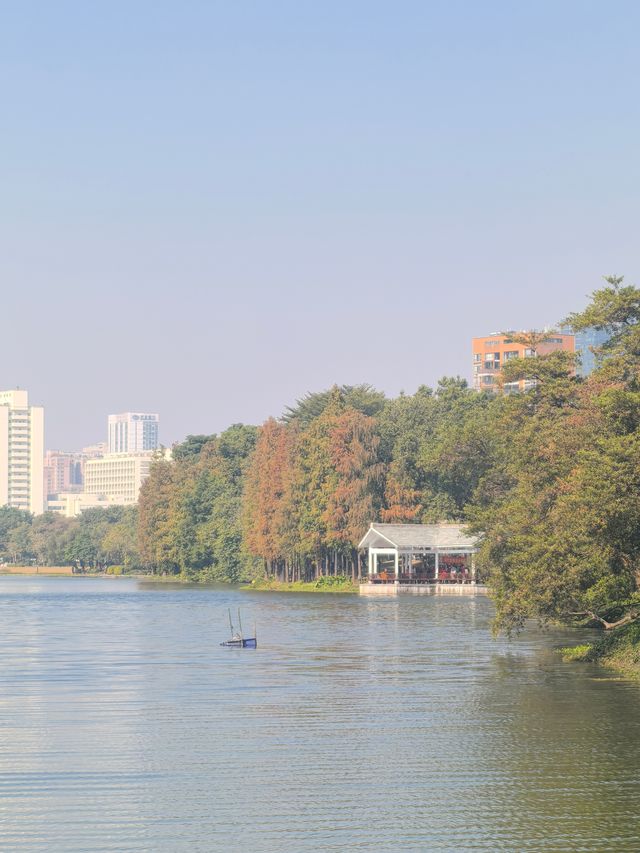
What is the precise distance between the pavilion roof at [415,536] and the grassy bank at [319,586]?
7071mm

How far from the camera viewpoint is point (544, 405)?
57656mm

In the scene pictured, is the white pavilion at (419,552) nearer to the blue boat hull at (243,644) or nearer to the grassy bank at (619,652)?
the blue boat hull at (243,644)

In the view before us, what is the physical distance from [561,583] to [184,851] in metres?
23.1

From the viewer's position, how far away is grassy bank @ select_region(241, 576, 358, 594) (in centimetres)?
11581

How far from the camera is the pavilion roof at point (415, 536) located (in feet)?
354

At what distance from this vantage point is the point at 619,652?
141 ft

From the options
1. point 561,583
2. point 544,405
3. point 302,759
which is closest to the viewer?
point 302,759

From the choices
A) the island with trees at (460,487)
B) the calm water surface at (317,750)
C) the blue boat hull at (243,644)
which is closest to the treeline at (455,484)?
the island with trees at (460,487)

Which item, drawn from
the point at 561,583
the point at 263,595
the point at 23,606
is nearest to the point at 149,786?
the point at 561,583

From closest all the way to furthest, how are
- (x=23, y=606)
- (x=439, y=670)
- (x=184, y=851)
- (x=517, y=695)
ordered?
(x=184, y=851), (x=517, y=695), (x=439, y=670), (x=23, y=606)

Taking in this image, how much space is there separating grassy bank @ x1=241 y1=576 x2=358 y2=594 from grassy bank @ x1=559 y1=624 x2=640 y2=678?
68.2 m

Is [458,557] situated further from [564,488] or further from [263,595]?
[564,488]

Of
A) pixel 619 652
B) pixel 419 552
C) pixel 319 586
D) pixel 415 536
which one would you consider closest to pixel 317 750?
pixel 619 652

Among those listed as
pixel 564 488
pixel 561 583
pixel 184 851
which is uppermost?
pixel 564 488
